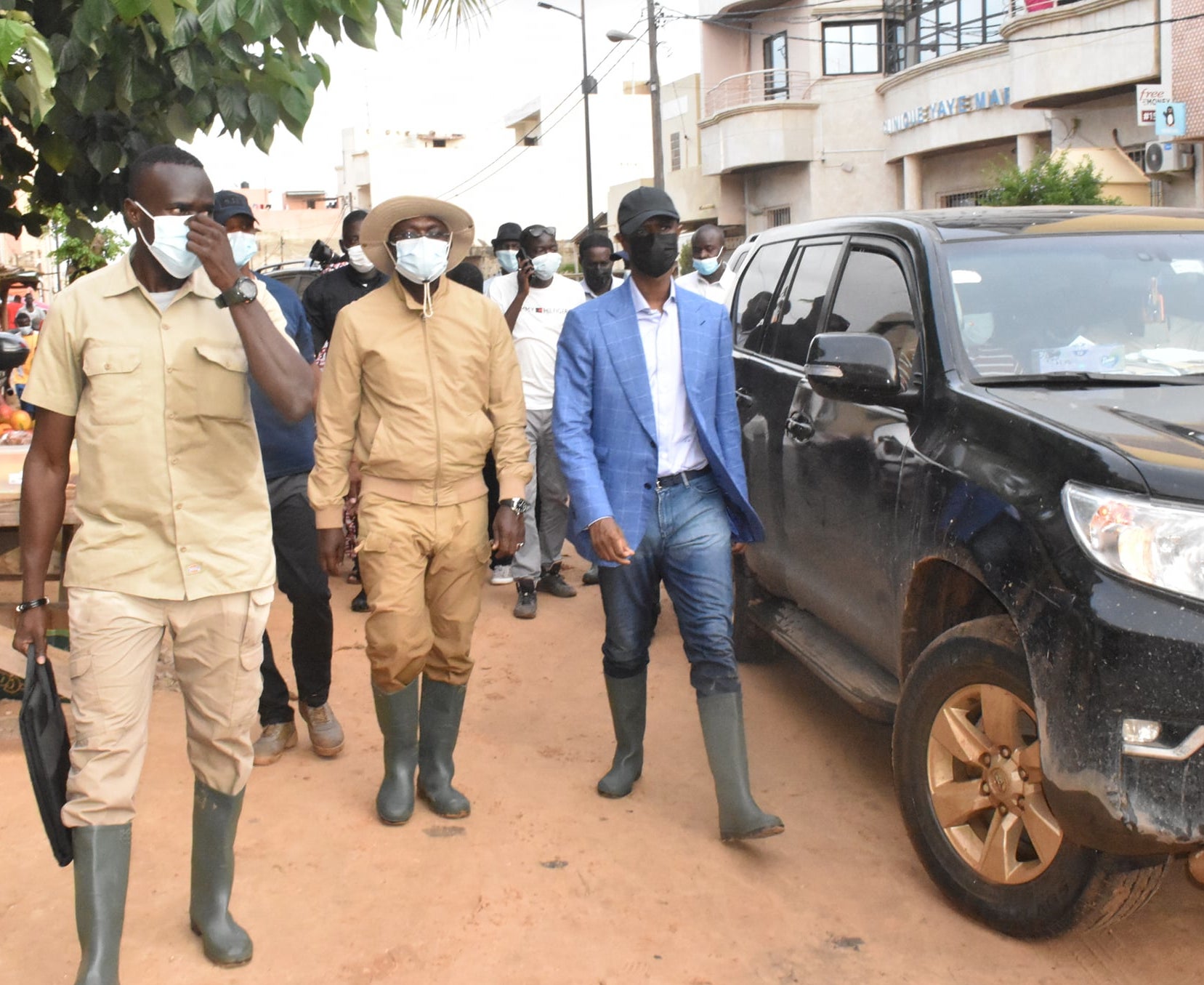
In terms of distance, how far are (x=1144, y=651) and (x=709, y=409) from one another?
1.80 meters

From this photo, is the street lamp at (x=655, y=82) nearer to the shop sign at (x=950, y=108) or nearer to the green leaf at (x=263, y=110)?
the shop sign at (x=950, y=108)

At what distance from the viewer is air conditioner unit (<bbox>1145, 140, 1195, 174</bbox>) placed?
1928 centimetres

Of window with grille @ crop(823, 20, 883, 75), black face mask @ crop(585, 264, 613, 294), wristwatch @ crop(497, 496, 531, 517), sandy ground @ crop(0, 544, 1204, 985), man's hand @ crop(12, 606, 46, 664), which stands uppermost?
window with grille @ crop(823, 20, 883, 75)

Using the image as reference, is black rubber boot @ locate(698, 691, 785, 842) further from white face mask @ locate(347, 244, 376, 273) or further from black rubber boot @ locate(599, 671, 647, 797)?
white face mask @ locate(347, 244, 376, 273)

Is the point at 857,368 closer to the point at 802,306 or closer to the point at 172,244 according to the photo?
the point at 802,306

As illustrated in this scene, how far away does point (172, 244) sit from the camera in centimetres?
319

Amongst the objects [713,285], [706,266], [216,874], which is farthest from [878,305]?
[706,266]

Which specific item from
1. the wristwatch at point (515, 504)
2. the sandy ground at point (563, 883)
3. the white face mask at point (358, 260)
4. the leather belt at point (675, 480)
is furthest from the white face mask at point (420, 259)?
the white face mask at point (358, 260)

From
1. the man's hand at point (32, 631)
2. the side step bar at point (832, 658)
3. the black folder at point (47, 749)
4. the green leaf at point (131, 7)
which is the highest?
the green leaf at point (131, 7)

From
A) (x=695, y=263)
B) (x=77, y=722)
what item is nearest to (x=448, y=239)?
(x=77, y=722)

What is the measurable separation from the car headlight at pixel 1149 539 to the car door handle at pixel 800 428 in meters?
1.85

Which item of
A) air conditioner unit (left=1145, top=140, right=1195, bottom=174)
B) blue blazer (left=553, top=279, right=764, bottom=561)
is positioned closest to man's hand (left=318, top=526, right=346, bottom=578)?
blue blazer (left=553, top=279, right=764, bottom=561)

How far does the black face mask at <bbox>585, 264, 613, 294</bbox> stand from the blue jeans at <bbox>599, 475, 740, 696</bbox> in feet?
11.8

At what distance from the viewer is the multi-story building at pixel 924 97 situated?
20734 millimetres
